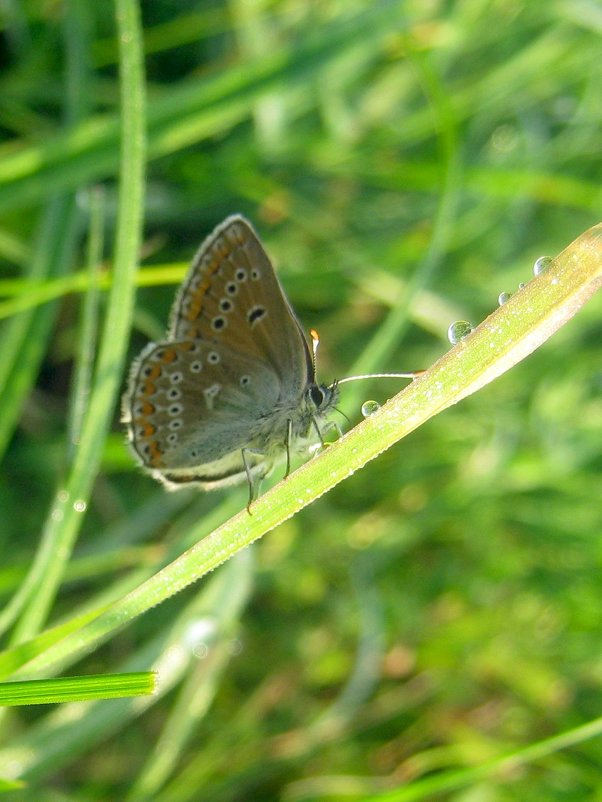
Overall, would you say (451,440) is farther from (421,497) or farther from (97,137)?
(97,137)

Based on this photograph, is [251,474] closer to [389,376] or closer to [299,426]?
[299,426]

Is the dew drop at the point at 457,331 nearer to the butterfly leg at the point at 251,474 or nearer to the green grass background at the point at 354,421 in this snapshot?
the butterfly leg at the point at 251,474

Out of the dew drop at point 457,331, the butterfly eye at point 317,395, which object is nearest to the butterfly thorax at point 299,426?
the butterfly eye at point 317,395

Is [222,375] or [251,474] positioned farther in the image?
[222,375]

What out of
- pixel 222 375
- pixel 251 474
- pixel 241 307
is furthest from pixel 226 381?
pixel 251 474

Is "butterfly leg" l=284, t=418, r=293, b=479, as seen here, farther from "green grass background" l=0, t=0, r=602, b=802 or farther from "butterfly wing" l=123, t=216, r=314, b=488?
"green grass background" l=0, t=0, r=602, b=802

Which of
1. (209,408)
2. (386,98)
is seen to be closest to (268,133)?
(386,98)
